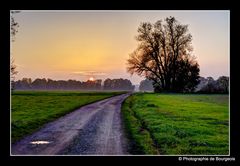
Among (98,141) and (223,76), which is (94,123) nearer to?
(98,141)

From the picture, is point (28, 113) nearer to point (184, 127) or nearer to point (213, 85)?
point (184, 127)

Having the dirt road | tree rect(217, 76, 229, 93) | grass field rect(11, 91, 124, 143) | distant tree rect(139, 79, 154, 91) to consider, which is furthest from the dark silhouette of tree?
grass field rect(11, 91, 124, 143)

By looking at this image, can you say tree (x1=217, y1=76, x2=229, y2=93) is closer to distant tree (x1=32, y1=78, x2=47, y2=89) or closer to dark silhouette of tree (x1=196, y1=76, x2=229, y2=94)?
dark silhouette of tree (x1=196, y1=76, x2=229, y2=94)

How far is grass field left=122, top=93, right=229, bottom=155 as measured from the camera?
51.5ft

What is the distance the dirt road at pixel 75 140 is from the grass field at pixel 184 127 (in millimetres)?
670

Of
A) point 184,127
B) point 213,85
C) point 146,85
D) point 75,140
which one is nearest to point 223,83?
point 213,85

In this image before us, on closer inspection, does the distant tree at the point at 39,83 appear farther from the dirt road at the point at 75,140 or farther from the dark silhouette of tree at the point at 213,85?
the dark silhouette of tree at the point at 213,85

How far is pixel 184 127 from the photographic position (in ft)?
58.5

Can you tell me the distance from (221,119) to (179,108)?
4223 mm

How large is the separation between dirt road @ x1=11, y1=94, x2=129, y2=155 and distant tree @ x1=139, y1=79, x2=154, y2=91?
205cm

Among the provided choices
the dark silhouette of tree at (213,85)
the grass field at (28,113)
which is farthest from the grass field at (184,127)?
the grass field at (28,113)

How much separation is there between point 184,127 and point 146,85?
2952 mm

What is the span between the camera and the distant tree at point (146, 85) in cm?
1953
